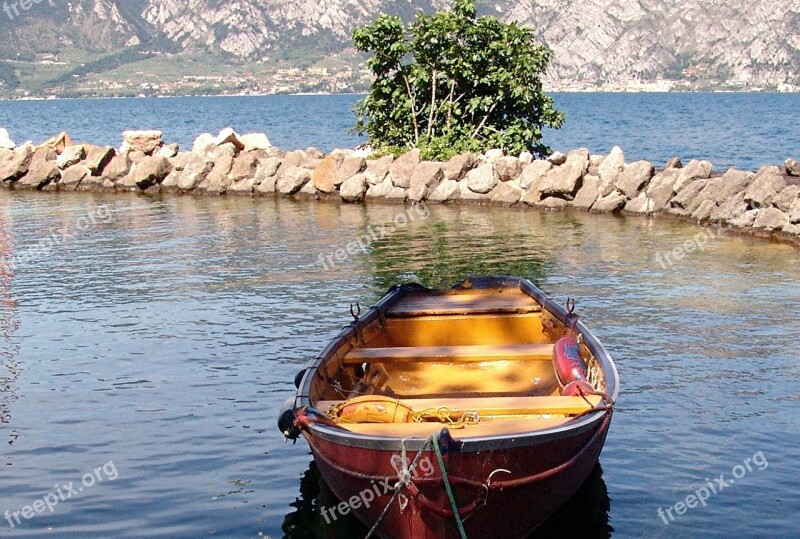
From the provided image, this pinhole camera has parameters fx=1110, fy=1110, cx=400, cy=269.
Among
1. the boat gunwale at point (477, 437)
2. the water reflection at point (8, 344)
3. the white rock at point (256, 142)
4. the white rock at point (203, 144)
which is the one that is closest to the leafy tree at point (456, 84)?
the white rock at point (256, 142)

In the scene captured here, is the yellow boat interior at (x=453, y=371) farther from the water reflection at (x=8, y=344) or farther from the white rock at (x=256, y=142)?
the white rock at (x=256, y=142)

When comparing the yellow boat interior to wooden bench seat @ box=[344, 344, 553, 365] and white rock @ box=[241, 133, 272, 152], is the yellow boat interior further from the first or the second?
white rock @ box=[241, 133, 272, 152]

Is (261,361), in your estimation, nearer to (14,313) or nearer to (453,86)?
(14,313)

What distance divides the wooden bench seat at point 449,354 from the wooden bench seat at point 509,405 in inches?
65.3

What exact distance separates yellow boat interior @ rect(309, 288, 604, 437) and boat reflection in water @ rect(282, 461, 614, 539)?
2.72 feet

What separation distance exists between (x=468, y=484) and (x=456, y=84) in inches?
1025

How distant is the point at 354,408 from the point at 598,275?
37.3 feet

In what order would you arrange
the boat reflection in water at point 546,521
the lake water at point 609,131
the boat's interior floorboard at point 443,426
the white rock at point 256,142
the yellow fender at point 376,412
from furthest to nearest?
the lake water at point 609,131, the white rock at point 256,142, the boat reflection in water at point 546,521, the yellow fender at point 376,412, the boat's interior floorboard at point 443,426

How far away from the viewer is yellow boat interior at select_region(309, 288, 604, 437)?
905 centimetres

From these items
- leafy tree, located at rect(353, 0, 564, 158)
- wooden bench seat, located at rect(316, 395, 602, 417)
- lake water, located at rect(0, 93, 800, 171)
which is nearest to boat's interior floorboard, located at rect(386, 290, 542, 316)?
wooden bench seat, located at rect(316, 395, 602, 417)

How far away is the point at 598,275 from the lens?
1975cm

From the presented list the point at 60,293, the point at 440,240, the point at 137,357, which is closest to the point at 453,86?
the point at 440,240

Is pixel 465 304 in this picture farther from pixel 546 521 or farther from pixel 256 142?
pixel 256 142

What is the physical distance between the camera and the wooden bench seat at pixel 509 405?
30.3ft
